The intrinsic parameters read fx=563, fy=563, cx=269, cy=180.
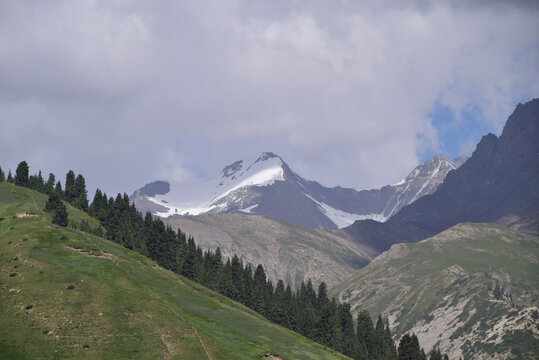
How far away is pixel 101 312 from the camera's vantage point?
307ft

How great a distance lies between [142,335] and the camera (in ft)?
291

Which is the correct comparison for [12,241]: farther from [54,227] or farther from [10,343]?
[10,343]

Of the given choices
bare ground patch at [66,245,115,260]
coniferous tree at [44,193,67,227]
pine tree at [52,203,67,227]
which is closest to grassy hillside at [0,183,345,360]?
bare ground patch at [66,245,115,260]

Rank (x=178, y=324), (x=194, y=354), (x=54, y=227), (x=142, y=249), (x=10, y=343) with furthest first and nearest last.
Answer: (x=142, y=249)
(x=54, y=227)
(x=178, y=324)
(x=194, y=354)
(x=10, y=343)

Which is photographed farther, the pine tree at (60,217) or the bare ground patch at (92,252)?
the pine tree at (60,217)

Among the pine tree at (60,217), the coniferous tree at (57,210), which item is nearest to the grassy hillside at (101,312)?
the pine tree at (60,217)

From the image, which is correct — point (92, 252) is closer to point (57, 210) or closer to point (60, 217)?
point (60, 217)

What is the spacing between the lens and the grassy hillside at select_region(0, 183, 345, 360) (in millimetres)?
82562

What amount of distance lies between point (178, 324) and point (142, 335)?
980 centimetres

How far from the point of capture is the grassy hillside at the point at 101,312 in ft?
271

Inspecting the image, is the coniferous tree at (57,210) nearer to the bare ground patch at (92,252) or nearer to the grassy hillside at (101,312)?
the grassy hillside at (101,312)

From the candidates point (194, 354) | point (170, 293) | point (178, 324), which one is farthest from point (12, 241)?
point (194, 354)

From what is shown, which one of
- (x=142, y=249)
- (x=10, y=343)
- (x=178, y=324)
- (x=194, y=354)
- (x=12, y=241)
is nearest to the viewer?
(x=10, y=343)

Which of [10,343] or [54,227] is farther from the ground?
[54,227]
